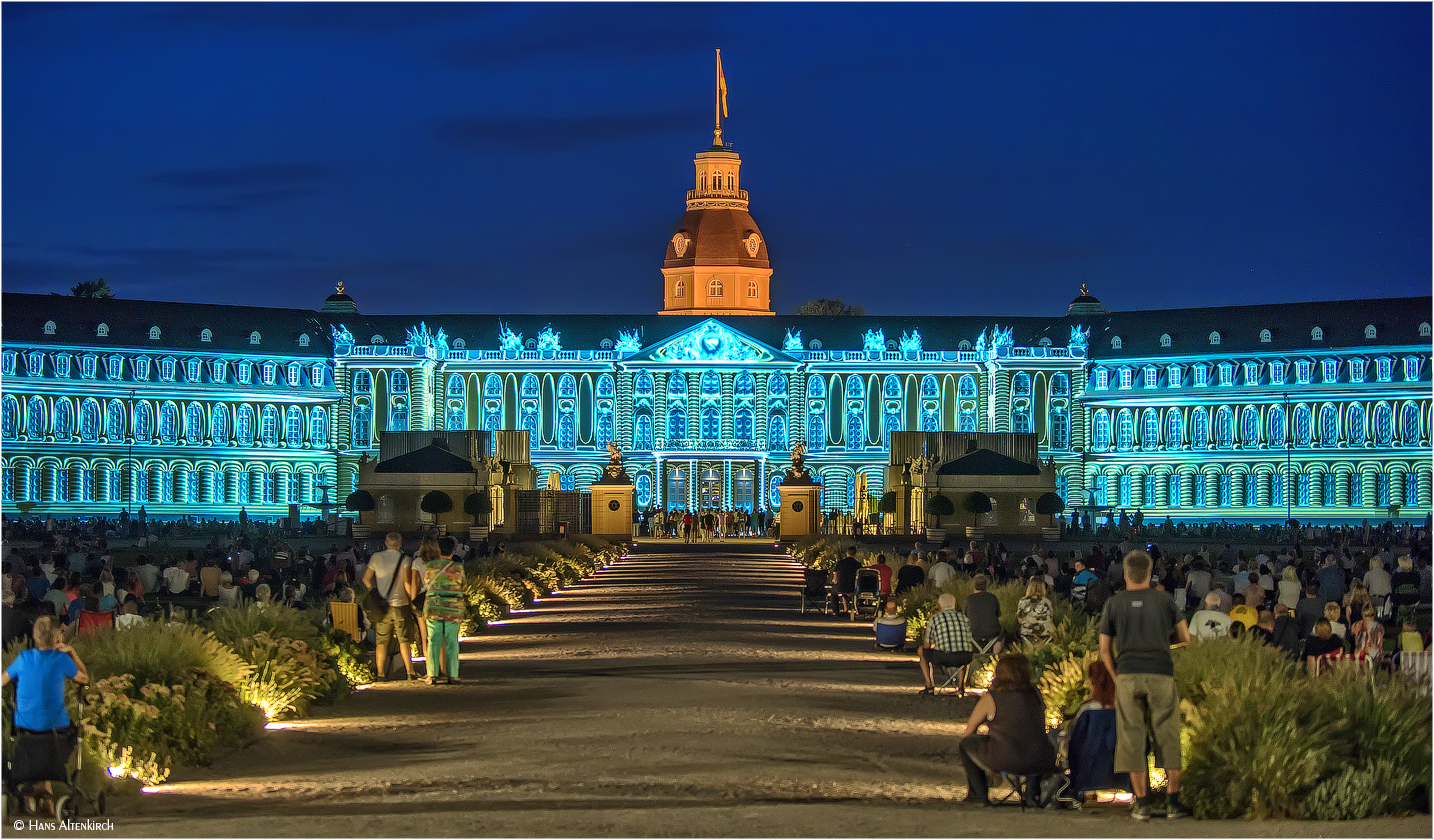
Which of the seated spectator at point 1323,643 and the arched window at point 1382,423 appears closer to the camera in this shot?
the seated spectator at point 1323,643

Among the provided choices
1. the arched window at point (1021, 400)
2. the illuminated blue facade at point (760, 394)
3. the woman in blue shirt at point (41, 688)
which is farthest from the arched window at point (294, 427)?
the woman in blue shirt at point (41, 688)

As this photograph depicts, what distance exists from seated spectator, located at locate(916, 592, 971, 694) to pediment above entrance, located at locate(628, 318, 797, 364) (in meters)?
99.5

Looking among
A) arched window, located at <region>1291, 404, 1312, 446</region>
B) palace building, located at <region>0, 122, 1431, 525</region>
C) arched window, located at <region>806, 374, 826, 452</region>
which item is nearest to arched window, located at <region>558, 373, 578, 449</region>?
palace building, located at <region>0, 122, 1431, 525</region>

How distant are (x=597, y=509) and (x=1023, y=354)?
5273cm

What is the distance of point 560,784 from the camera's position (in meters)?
14.8

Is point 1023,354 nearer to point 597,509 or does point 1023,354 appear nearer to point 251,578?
point 597,509

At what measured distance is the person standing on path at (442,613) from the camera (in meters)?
21.8

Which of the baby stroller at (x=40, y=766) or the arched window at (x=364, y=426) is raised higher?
the arched window at (x=364, y=426)

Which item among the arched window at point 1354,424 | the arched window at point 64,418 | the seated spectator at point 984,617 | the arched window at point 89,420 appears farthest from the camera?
the arched window at point 1354,424

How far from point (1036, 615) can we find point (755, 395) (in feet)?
331

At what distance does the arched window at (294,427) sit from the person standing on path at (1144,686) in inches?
4287

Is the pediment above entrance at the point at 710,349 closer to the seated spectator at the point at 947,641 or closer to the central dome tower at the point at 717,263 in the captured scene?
the central dome tower at the point at 717,263

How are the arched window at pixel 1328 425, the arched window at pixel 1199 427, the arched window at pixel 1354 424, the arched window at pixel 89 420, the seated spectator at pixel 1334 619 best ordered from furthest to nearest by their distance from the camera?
the arched window at pixel 1199 427 → the arched window at pixel 1328 425 → the arched window at pixel 1354 424 → the arched window at pixel 89 420 → the seated spectator at pixel 1334 619

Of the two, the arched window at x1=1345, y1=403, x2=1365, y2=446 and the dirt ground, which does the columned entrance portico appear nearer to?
the arched window at x1=1345, y1=403, x2=1365, y2=446
